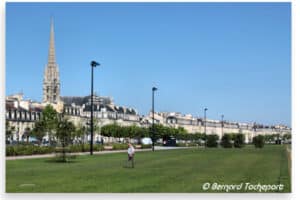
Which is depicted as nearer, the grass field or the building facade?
the grass field

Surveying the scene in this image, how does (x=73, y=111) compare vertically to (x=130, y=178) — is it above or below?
above

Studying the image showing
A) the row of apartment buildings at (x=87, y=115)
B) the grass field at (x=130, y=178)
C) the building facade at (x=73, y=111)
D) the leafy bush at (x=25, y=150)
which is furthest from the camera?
the row of apartment buildings at (x=87, y=115)

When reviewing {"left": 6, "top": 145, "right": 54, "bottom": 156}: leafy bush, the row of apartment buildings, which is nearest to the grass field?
{"left": 6, "top": 145, "right": 54, "bottom": 156}: leafy bush

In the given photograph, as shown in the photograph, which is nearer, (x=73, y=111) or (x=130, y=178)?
(x=130, y=178)

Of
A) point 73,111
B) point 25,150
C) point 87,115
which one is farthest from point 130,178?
point 87,115

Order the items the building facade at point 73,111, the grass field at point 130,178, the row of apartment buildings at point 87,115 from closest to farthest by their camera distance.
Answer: the grass field at point 130,178, the building facade at point 73,111, the row of apartment buildings at point 87,115

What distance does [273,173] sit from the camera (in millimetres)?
22156

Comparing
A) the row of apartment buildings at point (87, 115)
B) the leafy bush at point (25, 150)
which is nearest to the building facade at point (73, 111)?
the row of apartment buildings at point (87, 115)

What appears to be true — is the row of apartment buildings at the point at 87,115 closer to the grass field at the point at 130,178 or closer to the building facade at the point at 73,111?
the building facade at the point at 73,111

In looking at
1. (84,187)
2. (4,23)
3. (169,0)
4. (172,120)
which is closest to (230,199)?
(84,187)

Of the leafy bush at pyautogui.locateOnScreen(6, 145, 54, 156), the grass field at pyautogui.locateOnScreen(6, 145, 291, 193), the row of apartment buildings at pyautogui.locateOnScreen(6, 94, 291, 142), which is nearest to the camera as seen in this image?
the grass field at pyautogui.locateOnScreen(6, 145, 291, 193)

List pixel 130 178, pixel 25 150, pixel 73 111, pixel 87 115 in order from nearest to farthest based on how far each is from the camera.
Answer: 1. pixel 130 178
2. pixel 25 150
3. pixel 73 111
4. pixel 87 115

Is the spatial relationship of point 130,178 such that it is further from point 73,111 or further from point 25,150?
point 73,111

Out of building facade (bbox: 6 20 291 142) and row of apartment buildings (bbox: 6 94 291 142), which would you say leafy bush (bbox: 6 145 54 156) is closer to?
building facade (bbox: 6 20 291 142)
